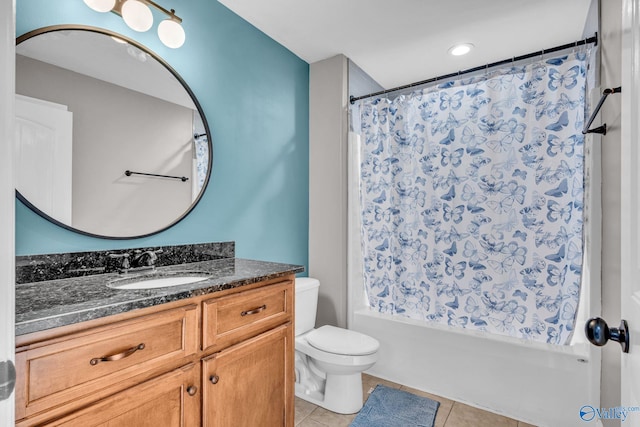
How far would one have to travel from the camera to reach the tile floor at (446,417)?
180 cm

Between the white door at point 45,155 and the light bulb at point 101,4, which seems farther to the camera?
the light bulb at point 101,4

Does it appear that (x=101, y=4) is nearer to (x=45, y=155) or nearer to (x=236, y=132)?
(x=45, y=155)

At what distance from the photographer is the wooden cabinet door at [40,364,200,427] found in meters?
0.82

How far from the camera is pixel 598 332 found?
0.68 meters

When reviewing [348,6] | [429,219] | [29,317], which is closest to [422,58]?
[348,6]

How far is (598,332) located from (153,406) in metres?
1.16

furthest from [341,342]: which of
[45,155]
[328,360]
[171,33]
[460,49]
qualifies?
[460,49]

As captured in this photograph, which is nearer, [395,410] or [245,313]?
[245,313]

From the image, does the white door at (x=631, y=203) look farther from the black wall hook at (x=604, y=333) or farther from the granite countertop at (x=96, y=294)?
the granite countertop at (x=96, y=294)

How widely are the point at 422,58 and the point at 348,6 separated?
87 centimetres

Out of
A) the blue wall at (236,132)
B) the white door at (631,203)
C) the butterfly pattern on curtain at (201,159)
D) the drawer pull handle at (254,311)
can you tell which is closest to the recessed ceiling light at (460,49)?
the blue wall at (236,132)

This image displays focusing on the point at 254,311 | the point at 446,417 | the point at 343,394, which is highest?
the point at 254,311

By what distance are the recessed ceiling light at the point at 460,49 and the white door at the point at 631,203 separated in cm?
176

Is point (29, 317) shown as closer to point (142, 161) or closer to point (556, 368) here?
point (142, 161)
